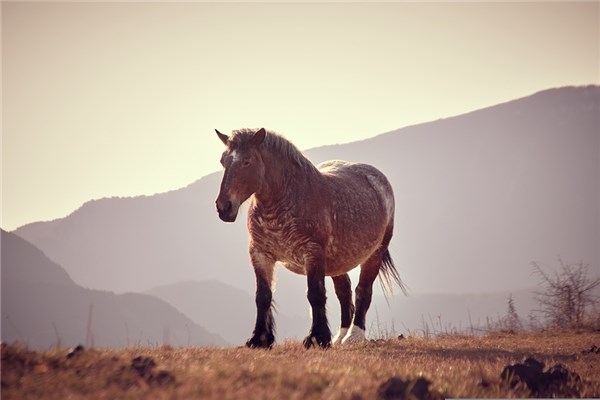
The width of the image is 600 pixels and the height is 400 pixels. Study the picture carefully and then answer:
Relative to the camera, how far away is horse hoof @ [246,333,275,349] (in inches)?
325

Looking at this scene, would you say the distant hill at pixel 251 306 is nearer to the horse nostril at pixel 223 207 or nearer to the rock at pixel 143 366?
the horse nostril at pixel 223 207

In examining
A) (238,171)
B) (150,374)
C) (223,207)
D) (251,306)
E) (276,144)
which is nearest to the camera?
(150,374)

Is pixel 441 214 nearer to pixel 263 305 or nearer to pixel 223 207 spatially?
pixel 263 305

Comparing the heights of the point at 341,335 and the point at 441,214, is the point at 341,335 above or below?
below

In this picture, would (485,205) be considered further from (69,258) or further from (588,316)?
(588,316)

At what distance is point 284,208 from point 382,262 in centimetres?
436

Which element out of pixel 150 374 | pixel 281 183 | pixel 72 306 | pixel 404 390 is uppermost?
pixel 281 183

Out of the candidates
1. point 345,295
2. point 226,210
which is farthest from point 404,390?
point 345,295

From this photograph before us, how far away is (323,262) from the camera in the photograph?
8.59 m

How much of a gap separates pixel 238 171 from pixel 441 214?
153578mm

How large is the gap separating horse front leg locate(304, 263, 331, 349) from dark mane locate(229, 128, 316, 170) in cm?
172

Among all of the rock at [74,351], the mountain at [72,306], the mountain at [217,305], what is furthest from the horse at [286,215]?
the mountain at [217,305]

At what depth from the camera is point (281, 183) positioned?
28.1 feet

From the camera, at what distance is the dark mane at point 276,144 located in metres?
8.24
